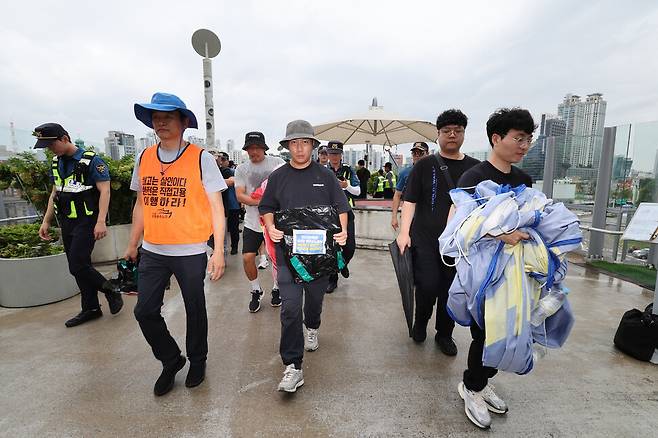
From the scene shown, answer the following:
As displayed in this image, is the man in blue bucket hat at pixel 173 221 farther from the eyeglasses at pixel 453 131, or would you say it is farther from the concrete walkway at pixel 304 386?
the eyeglasses at pixel 453 131

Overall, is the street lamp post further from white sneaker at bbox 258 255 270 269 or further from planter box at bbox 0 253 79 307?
planter box at bbox 0 253 79 307

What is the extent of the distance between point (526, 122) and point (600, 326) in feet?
8.64

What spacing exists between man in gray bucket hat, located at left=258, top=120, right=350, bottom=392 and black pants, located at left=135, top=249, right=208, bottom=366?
1.87 feet

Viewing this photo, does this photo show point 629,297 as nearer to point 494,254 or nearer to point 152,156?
point 494,254

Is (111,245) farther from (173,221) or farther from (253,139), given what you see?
(173,221)

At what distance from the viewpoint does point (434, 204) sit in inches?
110

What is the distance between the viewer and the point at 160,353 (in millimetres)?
2369

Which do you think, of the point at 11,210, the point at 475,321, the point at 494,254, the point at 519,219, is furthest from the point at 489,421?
the point at 11,210

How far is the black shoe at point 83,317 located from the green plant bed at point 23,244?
3.38ft

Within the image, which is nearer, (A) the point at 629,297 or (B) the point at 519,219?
(B) the point at 519,219

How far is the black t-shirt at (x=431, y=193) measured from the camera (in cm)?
277

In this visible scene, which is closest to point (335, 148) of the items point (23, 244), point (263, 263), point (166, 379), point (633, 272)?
point (263, 263)

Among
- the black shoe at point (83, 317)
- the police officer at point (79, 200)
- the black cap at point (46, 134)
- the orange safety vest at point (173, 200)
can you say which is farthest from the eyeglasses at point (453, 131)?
the black shoe at point (83, 317)

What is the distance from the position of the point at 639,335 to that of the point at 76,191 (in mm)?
5021
